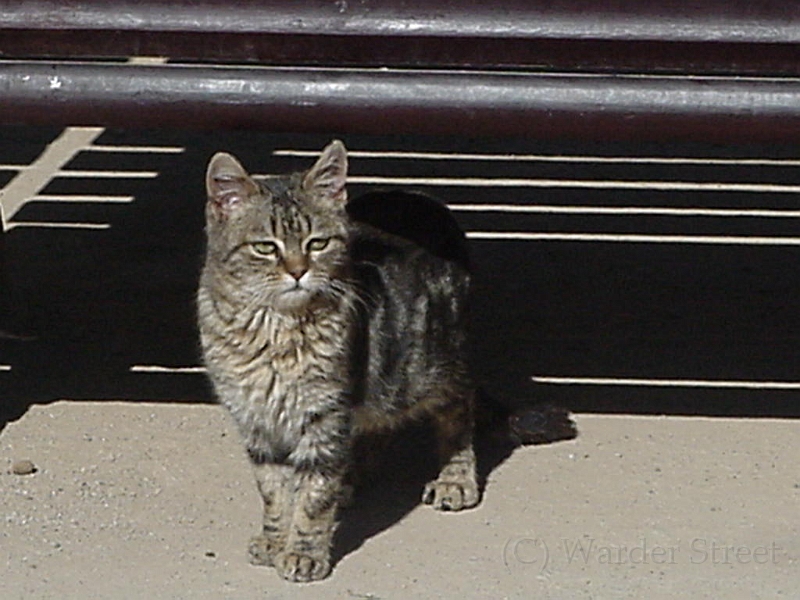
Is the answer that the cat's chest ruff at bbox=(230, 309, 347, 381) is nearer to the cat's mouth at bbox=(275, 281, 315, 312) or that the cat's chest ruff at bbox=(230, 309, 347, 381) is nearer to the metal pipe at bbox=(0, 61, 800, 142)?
the cat's mouth at bbox=(275, 281, 315, 312)

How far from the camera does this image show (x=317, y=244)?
4086 millimetres

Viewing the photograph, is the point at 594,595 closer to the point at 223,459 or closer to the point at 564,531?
the point at 564,531

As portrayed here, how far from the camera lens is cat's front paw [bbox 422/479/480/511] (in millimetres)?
4424

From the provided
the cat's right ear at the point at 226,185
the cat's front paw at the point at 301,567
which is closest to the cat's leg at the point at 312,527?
the cat's front paw at the point at 301,567

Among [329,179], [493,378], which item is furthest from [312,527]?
[493,378]

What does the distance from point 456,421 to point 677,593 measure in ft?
2.72

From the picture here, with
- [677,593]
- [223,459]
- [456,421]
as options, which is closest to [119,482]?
[223,459]

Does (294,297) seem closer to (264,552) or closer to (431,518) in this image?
(264,552)

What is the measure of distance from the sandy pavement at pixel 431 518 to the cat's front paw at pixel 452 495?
4cm

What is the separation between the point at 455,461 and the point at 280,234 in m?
0.84

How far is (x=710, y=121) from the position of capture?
3.93 meters

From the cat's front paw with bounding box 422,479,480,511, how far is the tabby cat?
0.91 ft

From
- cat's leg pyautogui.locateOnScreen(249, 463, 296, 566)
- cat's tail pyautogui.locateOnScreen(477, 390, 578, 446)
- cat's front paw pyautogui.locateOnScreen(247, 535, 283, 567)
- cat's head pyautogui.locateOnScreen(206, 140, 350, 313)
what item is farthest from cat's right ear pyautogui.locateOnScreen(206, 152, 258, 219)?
cat's tail pyautogui.locateOnScreen(477, 390, 578, 446)

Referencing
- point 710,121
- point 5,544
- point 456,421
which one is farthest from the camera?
point 456,421
